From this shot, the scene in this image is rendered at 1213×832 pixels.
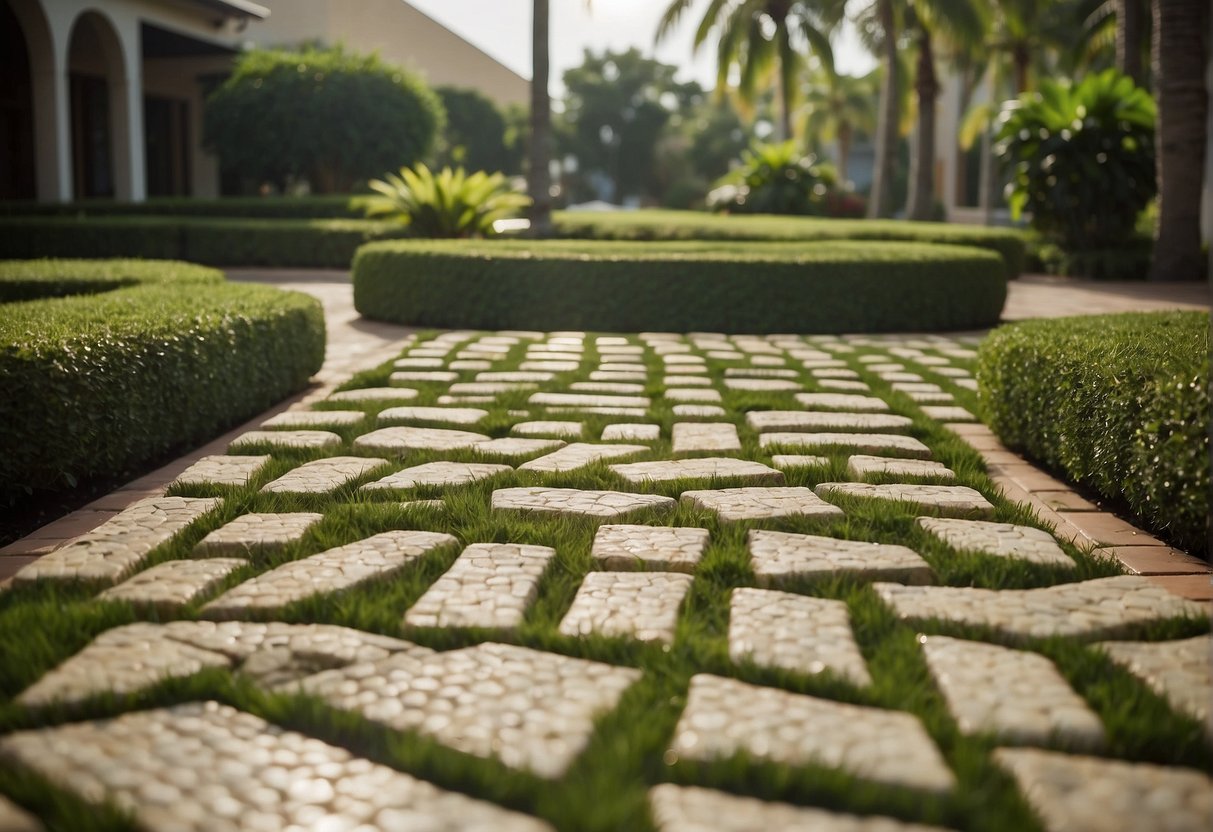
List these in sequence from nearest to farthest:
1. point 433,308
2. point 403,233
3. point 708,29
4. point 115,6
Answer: point 433,308 → point 403,233 → point 115,6 → point 708,29

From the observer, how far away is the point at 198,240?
15.0 metres

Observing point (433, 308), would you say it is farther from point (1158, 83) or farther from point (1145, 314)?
point (1158, 83)

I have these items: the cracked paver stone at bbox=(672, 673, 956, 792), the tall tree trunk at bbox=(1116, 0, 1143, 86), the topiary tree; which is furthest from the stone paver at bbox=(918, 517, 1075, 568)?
the topiary tree

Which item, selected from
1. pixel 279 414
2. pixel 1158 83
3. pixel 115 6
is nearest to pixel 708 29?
pixel 115 6

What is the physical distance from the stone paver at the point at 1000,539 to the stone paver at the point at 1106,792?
1096mm

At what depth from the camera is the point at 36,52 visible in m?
18.0

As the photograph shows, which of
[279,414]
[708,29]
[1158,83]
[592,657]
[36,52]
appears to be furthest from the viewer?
[708,29]

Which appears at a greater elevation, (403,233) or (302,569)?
(403,233)

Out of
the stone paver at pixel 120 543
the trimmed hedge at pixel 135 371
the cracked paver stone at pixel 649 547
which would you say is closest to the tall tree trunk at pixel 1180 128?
the trimmed hedge at pixel 135 371

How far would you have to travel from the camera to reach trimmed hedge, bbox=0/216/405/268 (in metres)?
14.7

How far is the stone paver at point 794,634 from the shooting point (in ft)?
7.12

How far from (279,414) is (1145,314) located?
4118 millimetres

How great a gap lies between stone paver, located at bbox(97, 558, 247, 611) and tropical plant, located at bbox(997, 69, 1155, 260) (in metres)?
14.3

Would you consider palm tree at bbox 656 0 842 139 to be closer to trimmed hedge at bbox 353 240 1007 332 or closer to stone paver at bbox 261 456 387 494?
trimmed hedge at bbox 353 240 1007 332
